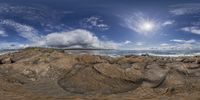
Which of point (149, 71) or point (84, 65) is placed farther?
point (84, 65)

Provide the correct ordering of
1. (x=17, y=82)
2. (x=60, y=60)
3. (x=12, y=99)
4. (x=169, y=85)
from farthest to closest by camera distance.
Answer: (x=60, y=60), (x=17, y=82), (x=169, y=85), (x=12, y=99)

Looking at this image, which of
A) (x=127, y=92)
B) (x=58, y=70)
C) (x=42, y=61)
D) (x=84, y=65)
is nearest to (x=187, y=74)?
(x=127, y=92)

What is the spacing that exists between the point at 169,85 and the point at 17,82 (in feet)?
14.5

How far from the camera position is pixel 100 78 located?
29.0 ft

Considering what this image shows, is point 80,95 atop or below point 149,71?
below

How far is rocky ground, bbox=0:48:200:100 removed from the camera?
815 cm

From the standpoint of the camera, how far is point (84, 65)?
382 inches

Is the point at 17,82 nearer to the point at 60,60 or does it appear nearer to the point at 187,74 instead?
the point at 60,60

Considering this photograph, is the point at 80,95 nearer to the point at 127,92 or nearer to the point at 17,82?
the point at 127,92

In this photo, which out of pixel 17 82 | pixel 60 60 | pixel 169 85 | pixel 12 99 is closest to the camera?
pixel 12 99

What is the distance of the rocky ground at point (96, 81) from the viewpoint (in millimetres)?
8145

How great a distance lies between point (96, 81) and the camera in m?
8.72

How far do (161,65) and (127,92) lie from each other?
169 cm

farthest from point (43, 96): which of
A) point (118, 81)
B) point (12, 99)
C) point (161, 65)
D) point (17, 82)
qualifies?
point (161, 65)
